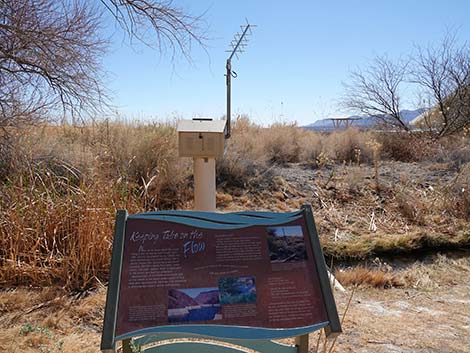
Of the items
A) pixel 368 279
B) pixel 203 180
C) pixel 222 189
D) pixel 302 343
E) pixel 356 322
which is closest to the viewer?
pixel 302 343

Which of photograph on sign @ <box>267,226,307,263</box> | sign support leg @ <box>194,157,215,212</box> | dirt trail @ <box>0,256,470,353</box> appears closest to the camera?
photograph on sign @ <box>267,226,307,263</box>

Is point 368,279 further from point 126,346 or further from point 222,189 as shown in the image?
point 126,346

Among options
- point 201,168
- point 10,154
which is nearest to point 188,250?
point 201,168

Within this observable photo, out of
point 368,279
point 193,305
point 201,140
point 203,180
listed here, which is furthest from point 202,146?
point 368,279

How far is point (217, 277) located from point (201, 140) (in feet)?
6.92

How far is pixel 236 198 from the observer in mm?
7332

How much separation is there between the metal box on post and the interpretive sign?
1773 millimetres

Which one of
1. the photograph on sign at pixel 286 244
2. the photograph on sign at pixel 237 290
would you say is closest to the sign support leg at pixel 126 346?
the photograph on sign at pixel 237 290

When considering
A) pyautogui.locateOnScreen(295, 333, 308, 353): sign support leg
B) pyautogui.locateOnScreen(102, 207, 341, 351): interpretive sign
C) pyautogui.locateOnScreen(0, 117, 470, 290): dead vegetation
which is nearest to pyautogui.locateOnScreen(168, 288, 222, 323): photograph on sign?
pyautogui.locateOnScreen(102, 207, 341, 351): interpretive sign

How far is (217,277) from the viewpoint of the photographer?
1.95 m

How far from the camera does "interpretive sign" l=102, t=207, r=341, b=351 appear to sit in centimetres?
181

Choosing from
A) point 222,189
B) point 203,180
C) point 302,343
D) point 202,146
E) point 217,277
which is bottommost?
point 302,343

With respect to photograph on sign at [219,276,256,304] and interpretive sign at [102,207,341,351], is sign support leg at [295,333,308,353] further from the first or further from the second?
photograph on sign at [219,276,256,304]

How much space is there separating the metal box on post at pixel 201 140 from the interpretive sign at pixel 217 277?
177 cm
